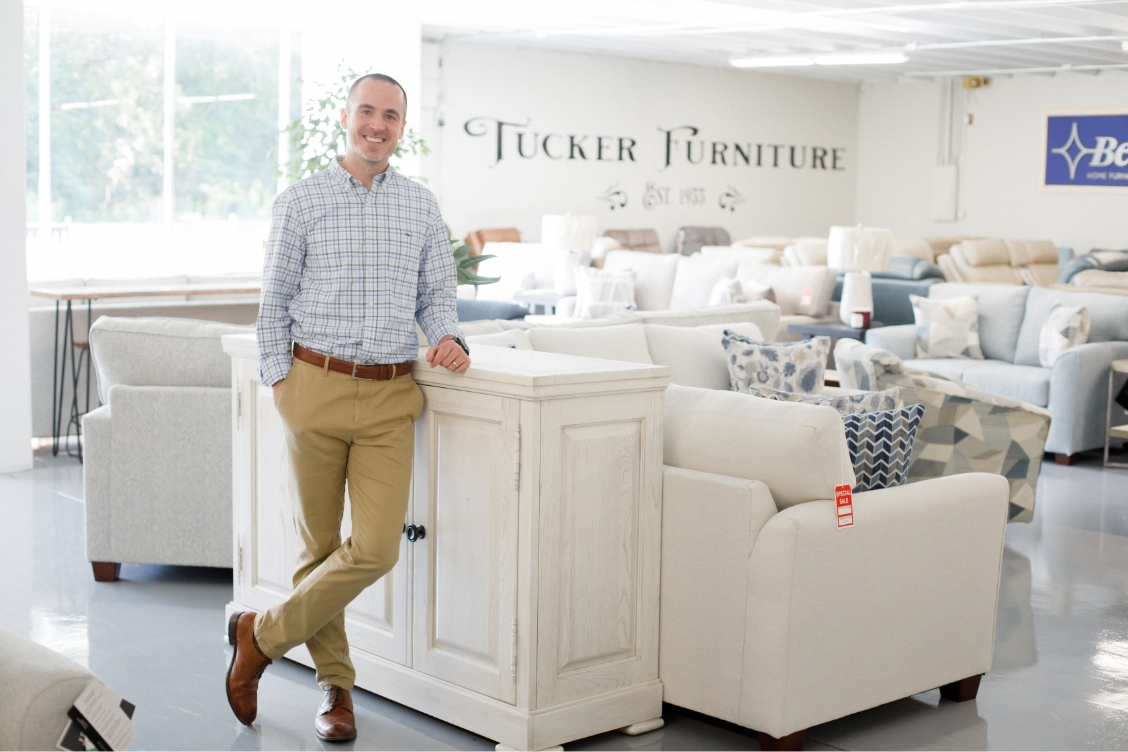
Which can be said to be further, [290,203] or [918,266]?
[918,266]

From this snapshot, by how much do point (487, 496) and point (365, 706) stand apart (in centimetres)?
73

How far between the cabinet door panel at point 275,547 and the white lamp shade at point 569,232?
597 cm

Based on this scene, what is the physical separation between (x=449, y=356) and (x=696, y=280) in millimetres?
6080

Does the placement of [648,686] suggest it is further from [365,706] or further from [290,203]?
[290,203]

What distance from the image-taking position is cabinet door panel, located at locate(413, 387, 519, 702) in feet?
9.53

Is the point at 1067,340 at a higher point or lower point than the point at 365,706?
higher

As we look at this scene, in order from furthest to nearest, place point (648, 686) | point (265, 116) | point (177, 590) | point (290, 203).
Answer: point (265, 116) → point (177, 590) → point (648, 686) → point (290, 203)

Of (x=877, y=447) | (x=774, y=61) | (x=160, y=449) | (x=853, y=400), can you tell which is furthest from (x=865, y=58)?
(x=877, y=447)

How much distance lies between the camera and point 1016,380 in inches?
277

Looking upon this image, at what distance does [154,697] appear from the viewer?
10.7 feet

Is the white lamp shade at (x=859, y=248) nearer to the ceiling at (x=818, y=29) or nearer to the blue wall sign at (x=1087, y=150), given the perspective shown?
the ceiling at (x=818, y=29)

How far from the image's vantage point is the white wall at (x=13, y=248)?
5.95 metres

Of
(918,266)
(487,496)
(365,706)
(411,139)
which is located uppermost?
(411,139)

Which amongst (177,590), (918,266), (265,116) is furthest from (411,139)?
(177,590)
